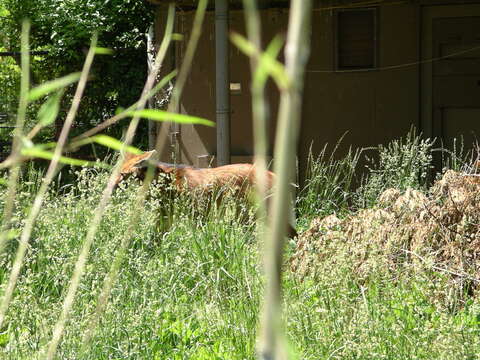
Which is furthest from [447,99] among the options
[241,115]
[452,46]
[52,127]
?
[52,127]

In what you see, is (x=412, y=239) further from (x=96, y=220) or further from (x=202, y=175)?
(x=96, y=220)

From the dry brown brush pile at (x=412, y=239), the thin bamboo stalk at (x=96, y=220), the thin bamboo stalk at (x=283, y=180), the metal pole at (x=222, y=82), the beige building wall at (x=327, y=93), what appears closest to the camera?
the thin bamboo stalk at (x=283, y=180)

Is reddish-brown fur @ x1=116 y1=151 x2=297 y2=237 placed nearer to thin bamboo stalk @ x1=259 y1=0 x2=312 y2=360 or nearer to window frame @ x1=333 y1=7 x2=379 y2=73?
window frame @ x1=333 y1=7 x2=379 y2=73

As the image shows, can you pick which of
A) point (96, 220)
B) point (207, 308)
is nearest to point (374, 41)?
point (207, 308)

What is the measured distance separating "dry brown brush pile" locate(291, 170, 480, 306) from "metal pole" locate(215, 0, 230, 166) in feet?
12.2

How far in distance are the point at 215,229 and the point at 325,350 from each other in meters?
1.98

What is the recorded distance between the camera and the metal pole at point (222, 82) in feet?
31.4

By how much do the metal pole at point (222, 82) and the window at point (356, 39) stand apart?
244 centimetres

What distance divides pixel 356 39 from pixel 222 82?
2.69 m

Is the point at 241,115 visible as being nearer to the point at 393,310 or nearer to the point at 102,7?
the point at 102,7

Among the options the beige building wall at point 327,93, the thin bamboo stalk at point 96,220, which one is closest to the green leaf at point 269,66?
the thin bamboo stalk at point 96,220

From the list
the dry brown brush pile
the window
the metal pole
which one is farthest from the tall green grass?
the window

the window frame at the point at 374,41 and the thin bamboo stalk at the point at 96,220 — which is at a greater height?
the window frame at the point at 374,41

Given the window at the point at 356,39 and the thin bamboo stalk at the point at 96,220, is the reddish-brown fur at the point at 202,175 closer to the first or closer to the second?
the window at the point at 356,39
